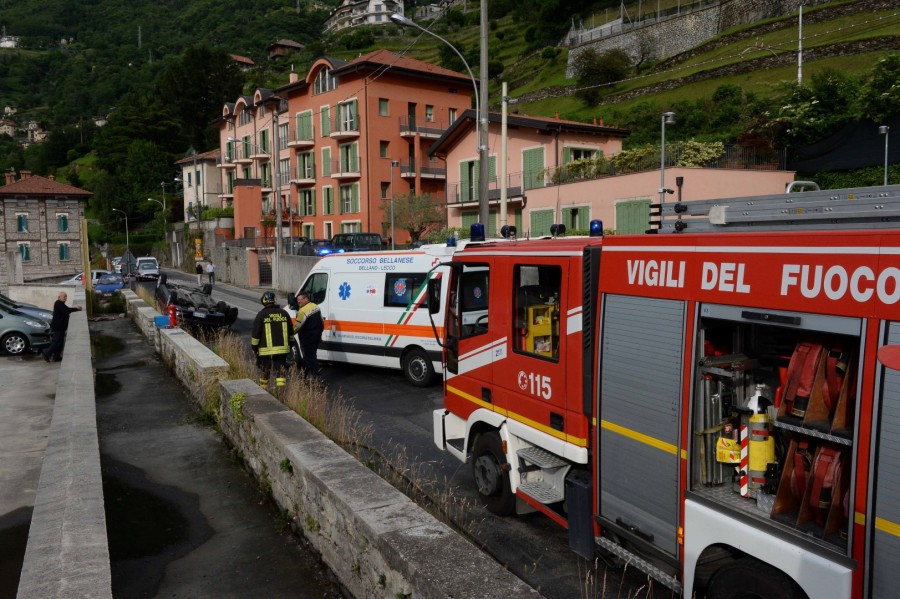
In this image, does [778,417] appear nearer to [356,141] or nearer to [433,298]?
[433,298]

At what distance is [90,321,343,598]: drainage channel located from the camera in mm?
5207

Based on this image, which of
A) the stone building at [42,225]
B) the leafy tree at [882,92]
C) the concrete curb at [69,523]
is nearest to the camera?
the concrete curb at [69,523]

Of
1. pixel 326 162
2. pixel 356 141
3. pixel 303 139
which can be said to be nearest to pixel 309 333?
pixel 356 141

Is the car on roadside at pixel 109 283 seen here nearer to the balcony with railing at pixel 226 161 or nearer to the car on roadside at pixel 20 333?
the car on roadside at pixel 20 333

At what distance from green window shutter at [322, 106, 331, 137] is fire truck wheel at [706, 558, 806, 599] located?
162ft

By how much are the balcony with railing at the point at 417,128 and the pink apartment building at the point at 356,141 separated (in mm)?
68

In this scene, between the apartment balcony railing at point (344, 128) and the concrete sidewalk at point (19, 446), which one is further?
the apartment balcony railing at point (344, 128)

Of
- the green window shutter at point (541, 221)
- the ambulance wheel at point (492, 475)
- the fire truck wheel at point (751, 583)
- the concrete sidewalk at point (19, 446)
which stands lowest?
the concrete sidewalk at point (19, 446)

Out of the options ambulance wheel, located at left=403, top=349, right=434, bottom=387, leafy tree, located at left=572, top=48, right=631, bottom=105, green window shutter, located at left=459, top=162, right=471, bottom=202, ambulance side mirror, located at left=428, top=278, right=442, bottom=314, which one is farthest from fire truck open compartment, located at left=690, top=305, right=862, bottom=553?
leafy tree, located at left=572, top=48, right=631, bottom=105

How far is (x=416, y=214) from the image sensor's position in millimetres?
39906

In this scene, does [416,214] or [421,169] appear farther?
[421,169]

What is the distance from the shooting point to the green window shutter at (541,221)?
32531mm

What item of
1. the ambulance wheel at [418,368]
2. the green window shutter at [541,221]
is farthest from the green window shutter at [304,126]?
the ambulance wheel at [418,368]

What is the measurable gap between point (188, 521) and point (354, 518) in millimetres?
2670
